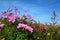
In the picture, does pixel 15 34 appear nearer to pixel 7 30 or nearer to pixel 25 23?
pixel 7 30

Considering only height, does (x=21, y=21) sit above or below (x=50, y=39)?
above

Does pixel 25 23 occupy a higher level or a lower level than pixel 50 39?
higher

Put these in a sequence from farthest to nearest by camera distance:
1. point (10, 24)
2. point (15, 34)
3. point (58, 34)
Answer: point (58, 34), point (10, 24), point (15, 34)

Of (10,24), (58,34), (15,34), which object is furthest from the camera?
(58,34)

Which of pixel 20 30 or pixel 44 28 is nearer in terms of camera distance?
pixel 20 30

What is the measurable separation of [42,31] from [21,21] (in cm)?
75

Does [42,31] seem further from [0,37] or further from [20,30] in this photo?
[0,37]

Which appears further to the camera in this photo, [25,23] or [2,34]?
[25,23]

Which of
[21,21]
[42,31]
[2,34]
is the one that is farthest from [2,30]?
[42,31]

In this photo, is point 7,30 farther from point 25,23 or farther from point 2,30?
point 25,23

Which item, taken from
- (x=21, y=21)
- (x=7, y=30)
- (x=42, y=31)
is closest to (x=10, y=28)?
(x=7, y=30)

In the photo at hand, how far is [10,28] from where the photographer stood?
682 cm

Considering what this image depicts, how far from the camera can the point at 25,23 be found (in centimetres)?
742

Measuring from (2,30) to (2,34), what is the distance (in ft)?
0.69
